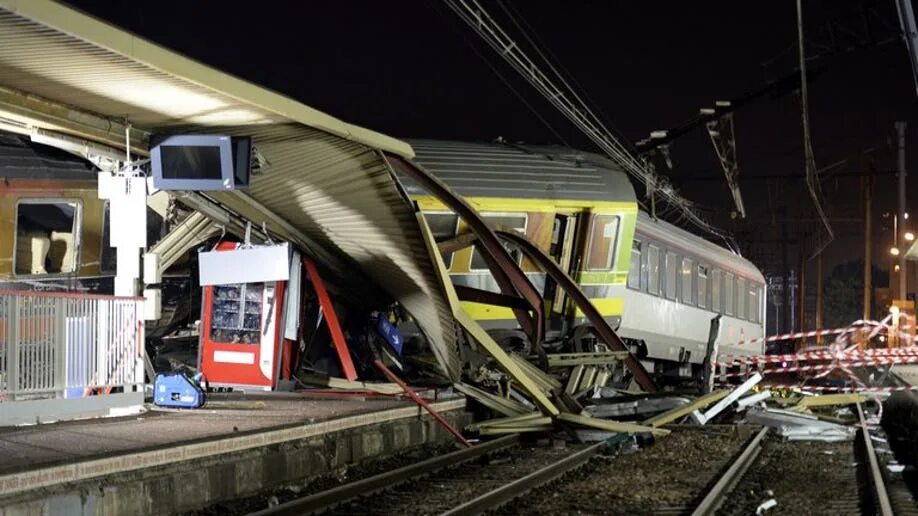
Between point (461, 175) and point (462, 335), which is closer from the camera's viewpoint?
point (462, 335)

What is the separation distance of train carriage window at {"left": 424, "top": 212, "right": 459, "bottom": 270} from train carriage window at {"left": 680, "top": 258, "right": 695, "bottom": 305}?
8264 millimetres

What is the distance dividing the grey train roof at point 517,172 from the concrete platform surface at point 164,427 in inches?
162

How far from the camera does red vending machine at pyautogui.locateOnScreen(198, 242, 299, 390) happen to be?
13773 mm

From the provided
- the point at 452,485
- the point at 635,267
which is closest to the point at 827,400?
the point at 635,267

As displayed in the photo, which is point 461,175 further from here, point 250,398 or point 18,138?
point 18,138

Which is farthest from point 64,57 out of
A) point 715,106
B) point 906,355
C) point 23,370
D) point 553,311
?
point 715,106

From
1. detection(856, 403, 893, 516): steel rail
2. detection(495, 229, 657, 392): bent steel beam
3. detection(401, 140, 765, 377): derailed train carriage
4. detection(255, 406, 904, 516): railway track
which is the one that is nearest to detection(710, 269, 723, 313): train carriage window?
detection(401, 140, 765, 377): derailed train carriage

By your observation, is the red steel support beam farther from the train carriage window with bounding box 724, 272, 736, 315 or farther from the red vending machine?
Result: the train carriage window with bounding box 724, 272, 736, 315

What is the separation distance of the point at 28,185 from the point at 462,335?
20.1 ft

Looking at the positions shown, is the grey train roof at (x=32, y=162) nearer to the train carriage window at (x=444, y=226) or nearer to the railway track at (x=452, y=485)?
the train carriage window at (x=444, y=226)

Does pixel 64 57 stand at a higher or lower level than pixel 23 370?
higher

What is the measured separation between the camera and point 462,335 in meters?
15.2

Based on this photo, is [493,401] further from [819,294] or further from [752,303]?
Result: [819,294]

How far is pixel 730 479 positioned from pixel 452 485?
110 inches
